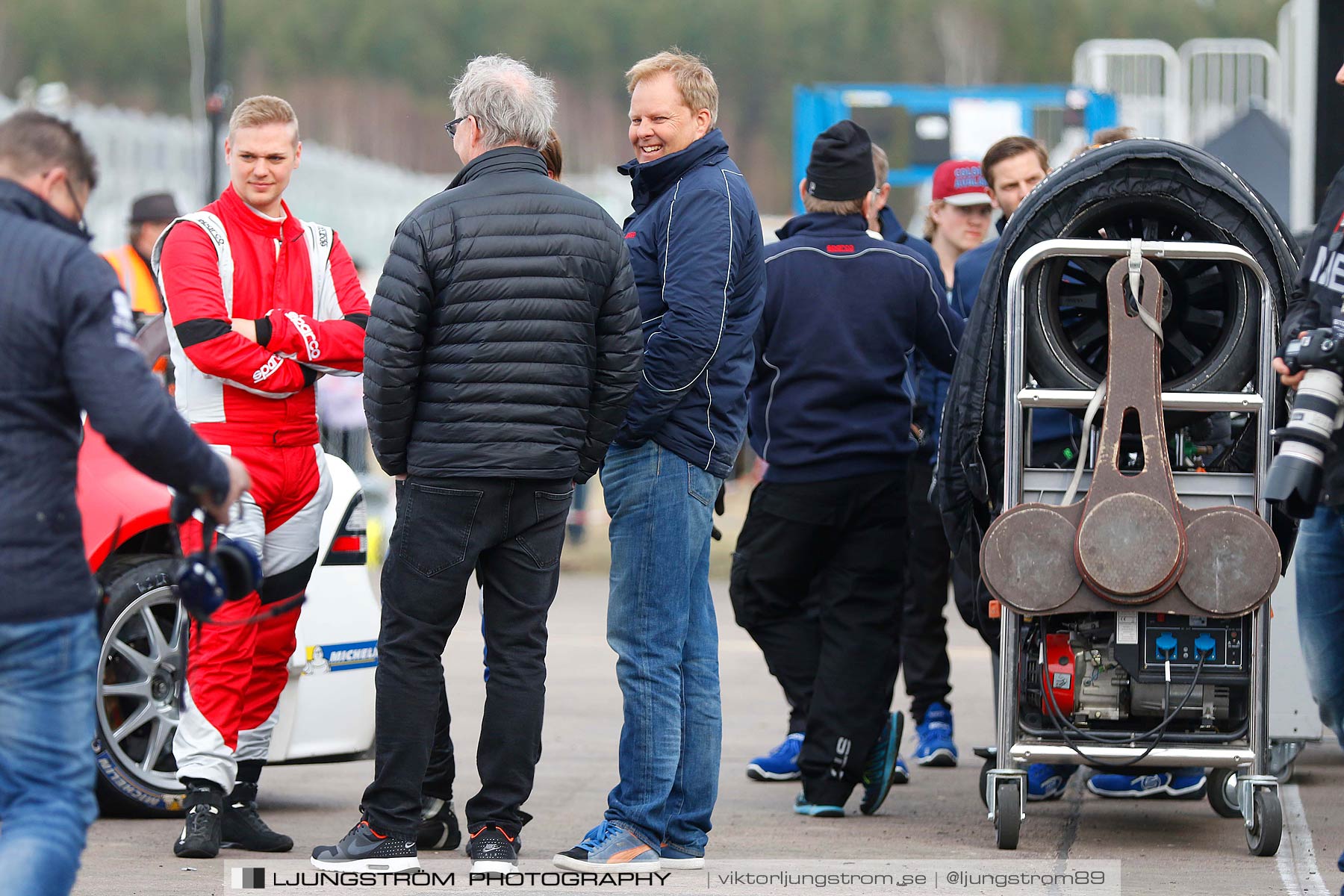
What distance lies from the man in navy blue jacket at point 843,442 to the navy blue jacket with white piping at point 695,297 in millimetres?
804

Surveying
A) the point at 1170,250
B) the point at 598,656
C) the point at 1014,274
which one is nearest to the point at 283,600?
the point at 1014,274

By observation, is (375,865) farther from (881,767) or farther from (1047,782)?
(1047,782)

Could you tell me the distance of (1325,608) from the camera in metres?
4.83

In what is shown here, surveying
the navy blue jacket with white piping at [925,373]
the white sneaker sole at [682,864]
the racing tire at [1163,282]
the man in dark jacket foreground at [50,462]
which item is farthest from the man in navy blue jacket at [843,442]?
the man in dark jacket foreground at [50,462]

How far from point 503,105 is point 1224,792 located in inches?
121

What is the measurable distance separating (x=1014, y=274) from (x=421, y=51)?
62019 millimetres

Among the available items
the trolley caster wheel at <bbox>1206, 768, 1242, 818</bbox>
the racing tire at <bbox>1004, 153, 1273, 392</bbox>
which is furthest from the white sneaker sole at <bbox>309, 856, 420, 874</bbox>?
the trolley caster wheel at <bbox>1206, 768, 1242, 818</bbox>

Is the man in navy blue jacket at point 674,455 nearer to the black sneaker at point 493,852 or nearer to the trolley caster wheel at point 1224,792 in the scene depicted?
the black sneaker at point 493,852

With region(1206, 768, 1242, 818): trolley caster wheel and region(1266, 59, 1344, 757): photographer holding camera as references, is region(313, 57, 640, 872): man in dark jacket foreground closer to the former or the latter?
region(1266, 59, 1344, 757): photographer holding camera

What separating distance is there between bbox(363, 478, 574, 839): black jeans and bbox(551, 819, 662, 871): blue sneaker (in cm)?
17

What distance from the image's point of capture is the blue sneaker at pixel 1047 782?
20.8 feet

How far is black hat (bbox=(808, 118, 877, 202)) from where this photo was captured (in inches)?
243

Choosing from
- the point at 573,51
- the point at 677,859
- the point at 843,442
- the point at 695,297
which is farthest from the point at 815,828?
the point at 573,51

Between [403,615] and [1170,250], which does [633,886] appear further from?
[1170,250]
